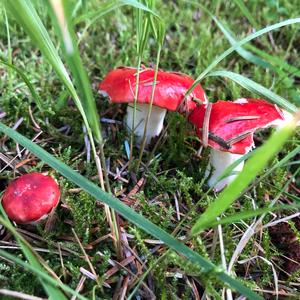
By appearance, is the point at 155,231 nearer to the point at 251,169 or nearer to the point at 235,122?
the point at 251,169

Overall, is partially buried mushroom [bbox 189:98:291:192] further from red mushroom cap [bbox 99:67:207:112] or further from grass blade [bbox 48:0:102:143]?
grass blade [bbox 48:0:102:143]

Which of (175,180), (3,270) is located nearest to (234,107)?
(175,180)

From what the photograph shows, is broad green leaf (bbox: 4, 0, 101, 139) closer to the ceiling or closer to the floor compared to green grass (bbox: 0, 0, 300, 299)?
closer to the ceiling

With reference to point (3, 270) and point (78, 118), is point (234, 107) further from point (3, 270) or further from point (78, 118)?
point (3, 270)

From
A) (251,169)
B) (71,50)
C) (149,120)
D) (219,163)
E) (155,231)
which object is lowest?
(219,163)

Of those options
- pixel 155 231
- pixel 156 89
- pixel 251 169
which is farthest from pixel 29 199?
pixel 251 169

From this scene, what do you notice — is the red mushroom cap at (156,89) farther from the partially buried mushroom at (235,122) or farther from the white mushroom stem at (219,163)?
the white mushroom stem at (219,163)

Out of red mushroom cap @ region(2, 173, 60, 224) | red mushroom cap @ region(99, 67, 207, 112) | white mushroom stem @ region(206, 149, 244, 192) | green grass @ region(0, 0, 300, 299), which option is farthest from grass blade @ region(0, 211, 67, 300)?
white mushroom stem @ region(206, 149, 244, 192)
